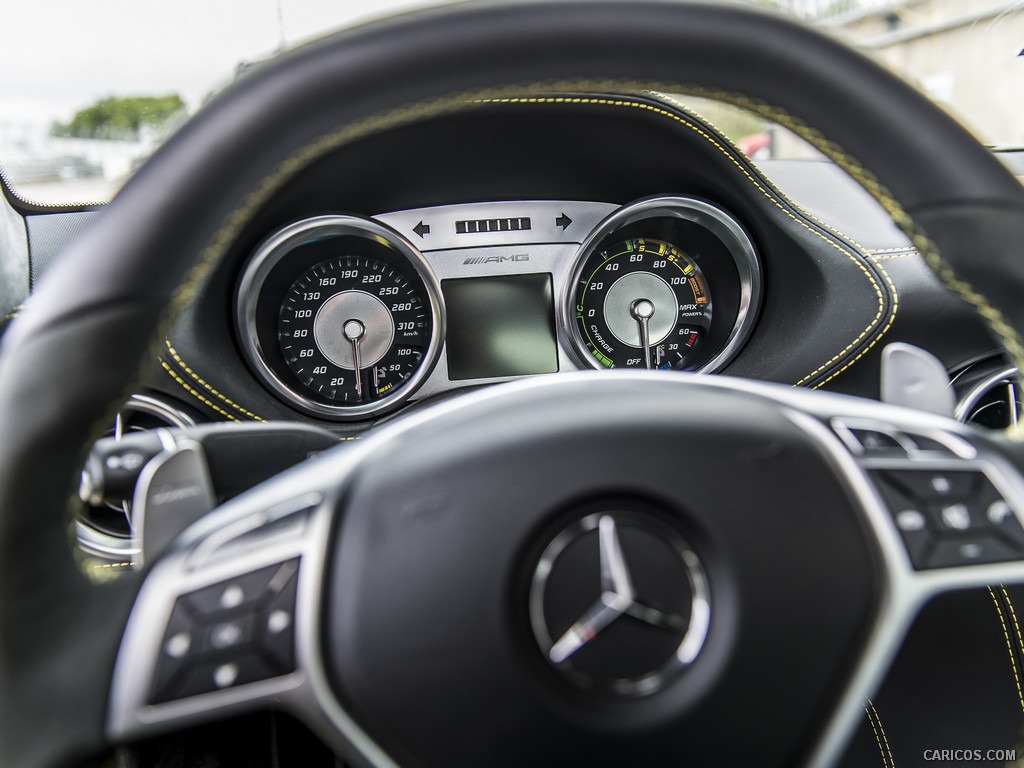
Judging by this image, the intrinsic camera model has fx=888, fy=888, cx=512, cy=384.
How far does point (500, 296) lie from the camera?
269 cm

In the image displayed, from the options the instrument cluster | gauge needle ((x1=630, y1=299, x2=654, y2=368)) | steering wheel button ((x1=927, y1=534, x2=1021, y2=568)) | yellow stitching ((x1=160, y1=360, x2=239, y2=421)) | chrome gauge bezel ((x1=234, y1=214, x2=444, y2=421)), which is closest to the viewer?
steering wheel button ((x1=927, y1=534, x2=1021, y2=568))

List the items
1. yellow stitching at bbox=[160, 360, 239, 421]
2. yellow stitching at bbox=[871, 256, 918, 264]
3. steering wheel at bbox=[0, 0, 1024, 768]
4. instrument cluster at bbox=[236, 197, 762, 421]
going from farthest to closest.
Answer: instrument cluster at bbox=[236, 197, 762, 421], yellow stitching at bbox=[871, 256, 918, 264], yellow stitching at bbox=[160, 360, 239, 421], steering wheel at bbox=[0, 0, 1024, 768]

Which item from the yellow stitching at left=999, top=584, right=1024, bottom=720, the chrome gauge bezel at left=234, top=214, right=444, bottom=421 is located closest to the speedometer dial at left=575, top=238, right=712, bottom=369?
the chrome gauge bezel at left=234, top=214, right=444, bottom=421

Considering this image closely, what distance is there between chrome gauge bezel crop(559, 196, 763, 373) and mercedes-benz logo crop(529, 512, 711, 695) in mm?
1860

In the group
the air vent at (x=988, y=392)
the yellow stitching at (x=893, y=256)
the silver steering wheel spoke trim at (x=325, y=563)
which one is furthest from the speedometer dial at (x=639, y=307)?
the silver steering wheel spoke trim at (x=325, y=563)

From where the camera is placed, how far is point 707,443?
0.77 meters

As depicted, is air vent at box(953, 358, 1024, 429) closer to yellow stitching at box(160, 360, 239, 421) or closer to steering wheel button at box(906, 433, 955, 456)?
steering wheel button at box(906, 433, 955, 456)

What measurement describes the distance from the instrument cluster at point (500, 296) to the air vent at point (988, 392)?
62 centimetres

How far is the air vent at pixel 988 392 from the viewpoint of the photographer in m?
2.09

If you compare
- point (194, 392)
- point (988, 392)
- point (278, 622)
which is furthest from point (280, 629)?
point (988, 392)

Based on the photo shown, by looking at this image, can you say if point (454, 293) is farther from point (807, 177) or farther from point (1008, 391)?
point (1008, 391)

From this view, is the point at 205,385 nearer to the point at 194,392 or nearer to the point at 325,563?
the point at 194,392

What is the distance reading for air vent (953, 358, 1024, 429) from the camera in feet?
6.87

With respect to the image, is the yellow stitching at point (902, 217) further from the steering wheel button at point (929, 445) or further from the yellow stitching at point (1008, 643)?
the yellow stitching at point (1008, 643)
